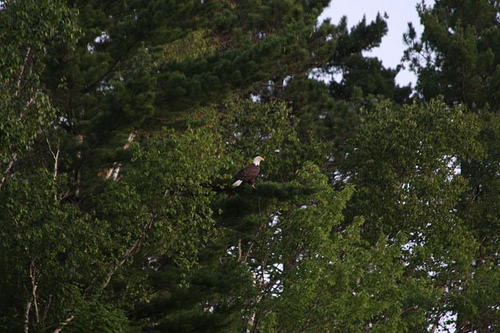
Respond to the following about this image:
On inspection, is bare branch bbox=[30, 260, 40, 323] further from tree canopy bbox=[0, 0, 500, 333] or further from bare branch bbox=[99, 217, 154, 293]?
bare branch bbox=[99, 217, 154, 293]

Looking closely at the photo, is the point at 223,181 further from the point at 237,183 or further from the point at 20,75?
the point at 20,75

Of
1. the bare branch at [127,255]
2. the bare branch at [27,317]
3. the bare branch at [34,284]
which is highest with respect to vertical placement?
the bare branch at [127,255]

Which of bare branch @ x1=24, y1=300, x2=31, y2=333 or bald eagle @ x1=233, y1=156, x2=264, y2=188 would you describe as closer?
bare branch @ x1=24, y1=300, x2=31, y2=333

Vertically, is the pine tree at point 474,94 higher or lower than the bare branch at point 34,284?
higher

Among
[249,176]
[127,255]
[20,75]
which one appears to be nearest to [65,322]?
[127,255]

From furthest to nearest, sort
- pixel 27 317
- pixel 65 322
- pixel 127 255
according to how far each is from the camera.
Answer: pixel 127 255
pixel 65 322
pixel 27 317

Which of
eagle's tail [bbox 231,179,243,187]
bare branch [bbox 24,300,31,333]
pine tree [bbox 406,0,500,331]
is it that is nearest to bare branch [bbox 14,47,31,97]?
bare branch [bbox 24,300,31,333]

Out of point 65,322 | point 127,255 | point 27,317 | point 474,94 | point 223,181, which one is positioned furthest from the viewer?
point 474,94

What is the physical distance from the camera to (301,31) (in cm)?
3058

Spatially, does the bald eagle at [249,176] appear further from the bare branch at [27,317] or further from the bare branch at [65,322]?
the bare branch at [27,317]

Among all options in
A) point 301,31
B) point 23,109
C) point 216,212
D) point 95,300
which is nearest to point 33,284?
point 95,300

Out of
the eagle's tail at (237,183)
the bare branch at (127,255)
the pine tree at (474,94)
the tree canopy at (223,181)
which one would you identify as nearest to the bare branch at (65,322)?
the tree canopy at (223,181)

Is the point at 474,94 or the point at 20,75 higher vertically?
the point at 474,94

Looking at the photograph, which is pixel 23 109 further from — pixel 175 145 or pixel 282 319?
pixel 282 319
